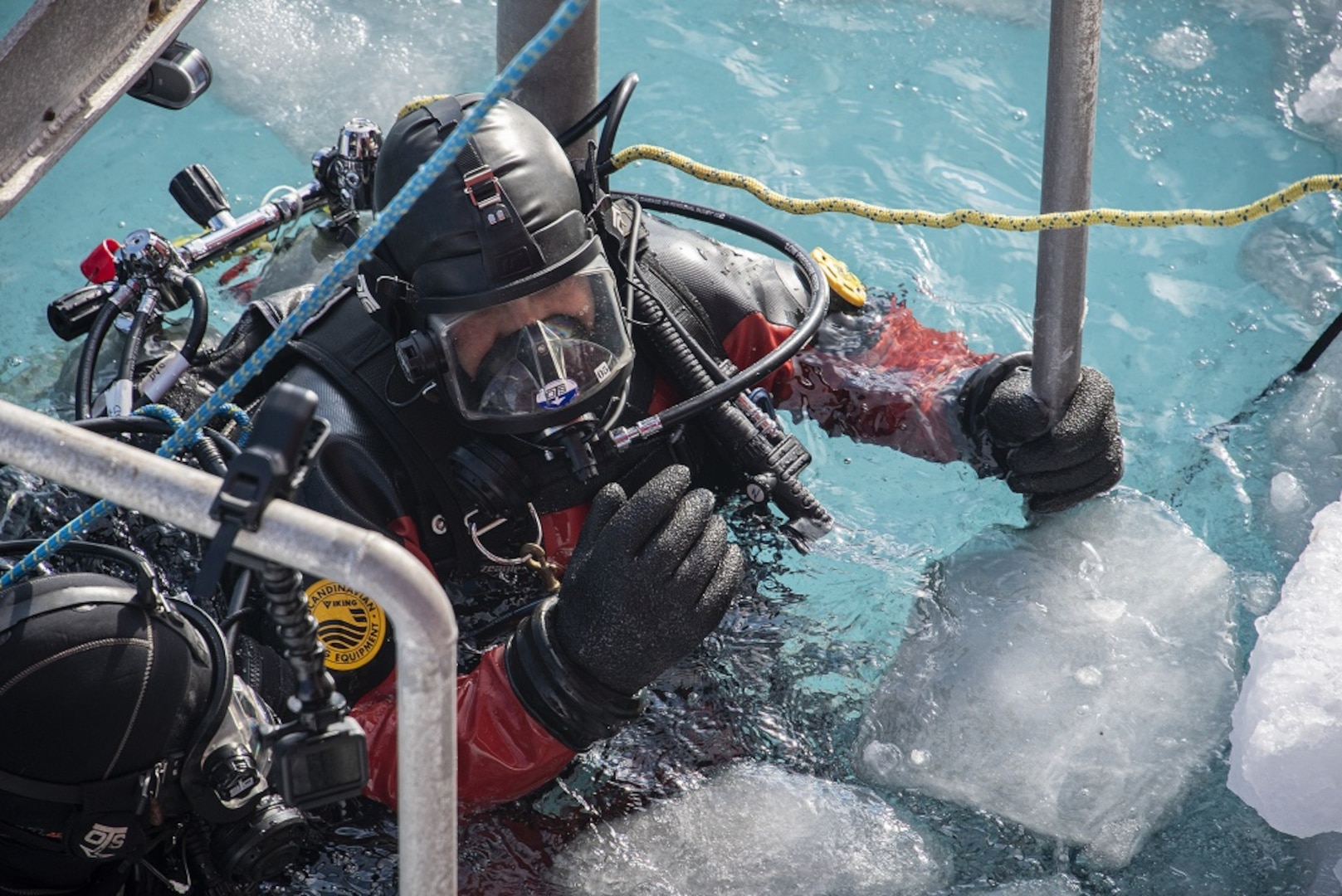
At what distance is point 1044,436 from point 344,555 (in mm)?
1782

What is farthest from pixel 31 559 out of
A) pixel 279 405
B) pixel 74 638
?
pixel 279 405

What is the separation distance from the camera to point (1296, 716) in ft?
6.47

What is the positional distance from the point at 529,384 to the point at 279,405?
1111 mm

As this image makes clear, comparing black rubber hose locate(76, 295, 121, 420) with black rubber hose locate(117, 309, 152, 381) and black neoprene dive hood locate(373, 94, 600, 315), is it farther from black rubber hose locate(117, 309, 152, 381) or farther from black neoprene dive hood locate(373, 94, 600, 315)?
black neoprene dive hood locate(373, 94, 600, 315)

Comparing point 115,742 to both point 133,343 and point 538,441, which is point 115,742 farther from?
point 133,343

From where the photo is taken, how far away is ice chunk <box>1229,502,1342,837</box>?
1940 mm

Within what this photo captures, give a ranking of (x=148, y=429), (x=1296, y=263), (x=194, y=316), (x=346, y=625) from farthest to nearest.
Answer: (x=1296, y=263) → (x=194, y=316) → (x=346, y=625) → (x=148, y=429)

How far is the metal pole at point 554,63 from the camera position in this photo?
8.58 ft

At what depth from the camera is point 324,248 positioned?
2.94 metres

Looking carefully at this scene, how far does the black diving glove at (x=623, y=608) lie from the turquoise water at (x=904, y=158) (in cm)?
98

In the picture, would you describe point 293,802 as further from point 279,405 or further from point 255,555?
point 279,405

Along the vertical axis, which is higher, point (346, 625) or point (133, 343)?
point (133, 343)

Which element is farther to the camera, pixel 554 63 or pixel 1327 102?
pixel 1327 102

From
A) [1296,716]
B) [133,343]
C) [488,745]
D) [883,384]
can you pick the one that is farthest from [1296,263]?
[133,343]
